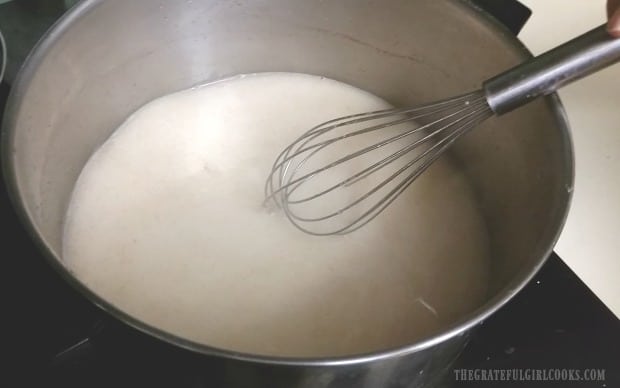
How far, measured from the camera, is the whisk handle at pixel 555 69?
25.4 inches

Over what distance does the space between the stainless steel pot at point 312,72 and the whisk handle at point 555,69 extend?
60 mm

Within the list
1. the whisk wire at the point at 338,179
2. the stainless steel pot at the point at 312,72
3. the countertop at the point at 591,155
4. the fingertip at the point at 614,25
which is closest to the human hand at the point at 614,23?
the fingertip at the point at 614,25

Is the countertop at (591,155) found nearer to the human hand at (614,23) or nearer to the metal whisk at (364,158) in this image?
the metal whisk at (364,158)

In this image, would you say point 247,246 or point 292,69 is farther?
point 292,69

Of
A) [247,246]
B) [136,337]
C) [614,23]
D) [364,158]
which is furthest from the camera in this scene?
[364,158]

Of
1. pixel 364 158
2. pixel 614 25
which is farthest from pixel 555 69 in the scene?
pixel 364 158

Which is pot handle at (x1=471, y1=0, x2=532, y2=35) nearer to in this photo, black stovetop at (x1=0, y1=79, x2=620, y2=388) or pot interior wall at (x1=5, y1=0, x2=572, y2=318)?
pot interior wall at (x1=5, y1=0, x2=572, y2=318)

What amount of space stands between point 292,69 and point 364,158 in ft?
0.67

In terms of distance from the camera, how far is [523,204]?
2.68 feet

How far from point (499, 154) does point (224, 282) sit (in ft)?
1.39

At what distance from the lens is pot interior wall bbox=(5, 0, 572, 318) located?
73 cm

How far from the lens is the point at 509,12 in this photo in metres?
0.86

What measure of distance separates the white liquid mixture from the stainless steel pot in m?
0.04

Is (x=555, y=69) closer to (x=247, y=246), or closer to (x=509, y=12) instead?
(x=509, y=12)
